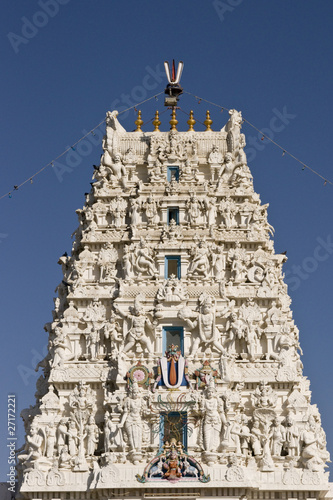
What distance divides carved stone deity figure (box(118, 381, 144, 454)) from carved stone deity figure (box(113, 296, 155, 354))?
Result: 2.54 metres

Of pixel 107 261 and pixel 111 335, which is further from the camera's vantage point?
pixel 107 261

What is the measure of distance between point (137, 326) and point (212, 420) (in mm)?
5615

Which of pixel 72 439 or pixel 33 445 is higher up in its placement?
pixel 72 439

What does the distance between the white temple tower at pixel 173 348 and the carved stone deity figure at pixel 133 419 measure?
59 mm

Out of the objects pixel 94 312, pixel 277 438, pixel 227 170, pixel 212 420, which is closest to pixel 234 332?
pixel 212 420

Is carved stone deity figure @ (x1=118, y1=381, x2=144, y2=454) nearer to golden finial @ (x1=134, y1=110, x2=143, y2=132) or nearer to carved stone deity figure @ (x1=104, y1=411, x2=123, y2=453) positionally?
carved stone deity figure @ (x1=104, y1=411, x2=123, y2=453)

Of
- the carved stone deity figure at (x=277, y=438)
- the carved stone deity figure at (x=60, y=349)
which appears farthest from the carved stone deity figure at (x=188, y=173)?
the carved stone deity figure at (x=277, y=438)

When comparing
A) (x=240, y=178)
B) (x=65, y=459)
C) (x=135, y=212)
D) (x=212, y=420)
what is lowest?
(x=65, y=459)

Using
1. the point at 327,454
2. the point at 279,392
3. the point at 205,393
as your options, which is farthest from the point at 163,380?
the point at 327,454

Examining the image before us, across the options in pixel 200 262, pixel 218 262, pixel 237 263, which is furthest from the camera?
pixel 237 263

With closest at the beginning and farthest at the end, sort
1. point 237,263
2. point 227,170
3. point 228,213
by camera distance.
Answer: point 237,263 < point 228,213 < point 227,170

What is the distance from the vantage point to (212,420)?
3991 centimetres

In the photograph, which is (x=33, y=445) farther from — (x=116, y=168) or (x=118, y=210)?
(x=116, y=168)

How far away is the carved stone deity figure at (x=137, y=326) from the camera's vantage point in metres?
42.6
